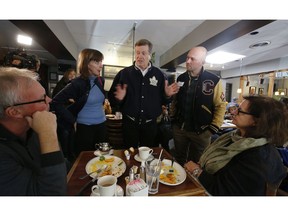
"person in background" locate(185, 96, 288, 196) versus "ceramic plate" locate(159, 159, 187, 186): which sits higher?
"person in background" locate(185, 96, 288, 196)

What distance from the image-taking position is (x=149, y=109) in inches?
47.8

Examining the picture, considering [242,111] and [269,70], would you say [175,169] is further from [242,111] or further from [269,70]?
[269,70]

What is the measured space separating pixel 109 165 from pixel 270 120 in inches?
30.0

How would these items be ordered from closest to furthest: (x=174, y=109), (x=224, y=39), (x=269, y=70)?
(x=174, y=109) → (x=224, y=39) → (x=269, y=70)

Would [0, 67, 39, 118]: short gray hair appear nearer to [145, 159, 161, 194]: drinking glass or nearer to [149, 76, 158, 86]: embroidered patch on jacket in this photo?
[145, 159, 161, 194]: drinking glass

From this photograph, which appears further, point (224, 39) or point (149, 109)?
point (224, 39)

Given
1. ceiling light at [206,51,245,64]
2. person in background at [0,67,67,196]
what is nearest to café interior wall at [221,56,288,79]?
ceiling light at [206,51,245,64]

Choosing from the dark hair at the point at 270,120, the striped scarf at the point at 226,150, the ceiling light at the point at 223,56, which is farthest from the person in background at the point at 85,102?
the ceiling light at the point at 223,56

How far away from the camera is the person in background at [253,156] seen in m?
0.55

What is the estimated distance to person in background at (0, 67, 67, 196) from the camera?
0.44 meters

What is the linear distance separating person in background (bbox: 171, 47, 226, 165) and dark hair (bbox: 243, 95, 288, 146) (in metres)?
0.59
